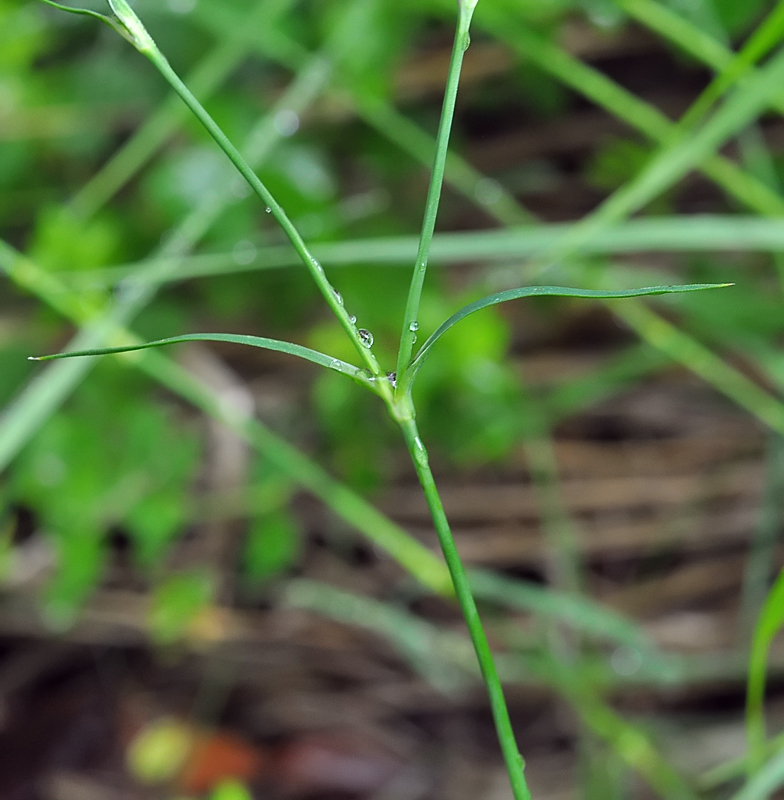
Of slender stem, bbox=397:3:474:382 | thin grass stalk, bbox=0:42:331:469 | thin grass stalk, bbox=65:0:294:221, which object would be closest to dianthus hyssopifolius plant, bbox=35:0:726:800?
slender stem, bbox=397:3:474:382

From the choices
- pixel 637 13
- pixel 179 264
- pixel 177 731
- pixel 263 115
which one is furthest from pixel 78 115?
pixel 177 731

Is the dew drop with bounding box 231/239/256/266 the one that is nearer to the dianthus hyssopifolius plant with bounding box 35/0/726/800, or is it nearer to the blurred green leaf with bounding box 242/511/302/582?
the blurred green leaf with bounding box 242/511/302/582

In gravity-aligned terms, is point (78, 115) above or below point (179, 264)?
above

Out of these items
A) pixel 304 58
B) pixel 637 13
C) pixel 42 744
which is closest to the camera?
pixel 637 13

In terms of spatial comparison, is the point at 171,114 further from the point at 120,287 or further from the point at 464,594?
the point at 464,594

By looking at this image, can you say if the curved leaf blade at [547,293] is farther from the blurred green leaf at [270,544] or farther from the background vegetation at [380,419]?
the blurred green leaf at [270,544]

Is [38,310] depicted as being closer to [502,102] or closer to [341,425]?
[341,425]

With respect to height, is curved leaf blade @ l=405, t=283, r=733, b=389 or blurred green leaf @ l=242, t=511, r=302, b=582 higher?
blurred green leaf @ l=242, t=511, r=302, b=582
